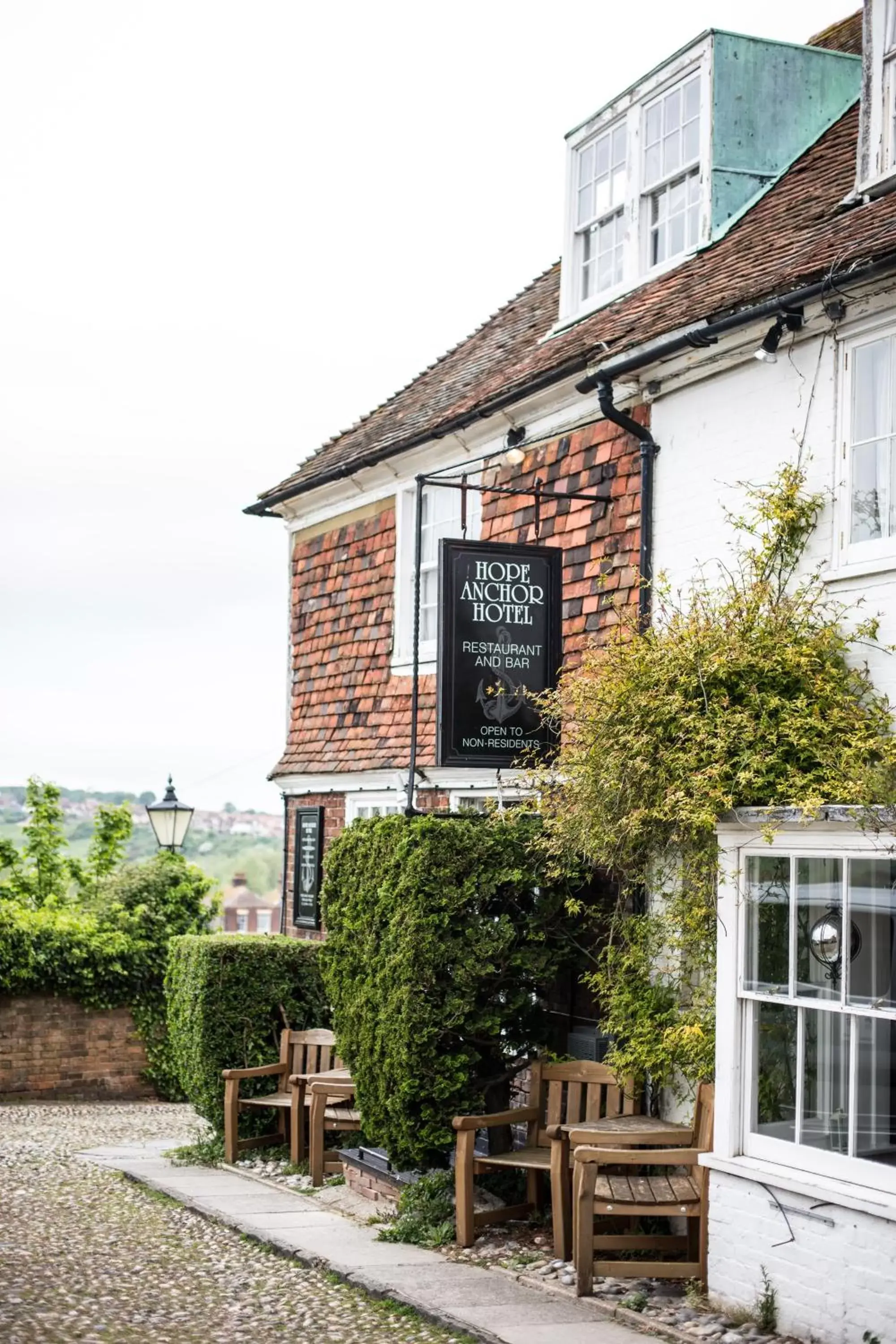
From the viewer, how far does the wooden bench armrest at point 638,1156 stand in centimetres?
770

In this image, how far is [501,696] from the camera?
9773 millimetres

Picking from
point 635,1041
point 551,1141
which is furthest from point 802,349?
point 551,1141

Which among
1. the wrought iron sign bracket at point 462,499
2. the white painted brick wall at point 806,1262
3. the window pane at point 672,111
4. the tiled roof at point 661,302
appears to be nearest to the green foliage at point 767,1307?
the white painted brick wall at point 806,1262

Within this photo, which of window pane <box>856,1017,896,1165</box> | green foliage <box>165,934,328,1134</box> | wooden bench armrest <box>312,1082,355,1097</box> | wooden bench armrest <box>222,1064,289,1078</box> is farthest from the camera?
green foliage <box>165,934,328,1134</box>

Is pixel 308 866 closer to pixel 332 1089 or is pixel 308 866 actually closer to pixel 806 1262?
pixel 332 1089

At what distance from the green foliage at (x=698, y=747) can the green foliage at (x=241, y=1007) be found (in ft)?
13.5

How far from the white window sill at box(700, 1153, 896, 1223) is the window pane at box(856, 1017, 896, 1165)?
0.10m

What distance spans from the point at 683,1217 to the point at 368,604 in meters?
6.77

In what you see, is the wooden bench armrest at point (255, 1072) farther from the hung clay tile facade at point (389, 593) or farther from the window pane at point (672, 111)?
the window pane at point (672, 111)

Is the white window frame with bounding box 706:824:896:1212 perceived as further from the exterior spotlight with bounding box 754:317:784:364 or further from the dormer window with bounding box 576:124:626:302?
the dormer window with bounding box 576:124:626:302

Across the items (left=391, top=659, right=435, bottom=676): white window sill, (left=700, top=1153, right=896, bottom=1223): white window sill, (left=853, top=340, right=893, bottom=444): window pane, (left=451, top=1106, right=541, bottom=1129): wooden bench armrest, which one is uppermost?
(left=853, top=340, right=893, bottom=444): window pane

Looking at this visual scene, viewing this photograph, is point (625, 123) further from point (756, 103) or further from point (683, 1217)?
point (683, 1217)

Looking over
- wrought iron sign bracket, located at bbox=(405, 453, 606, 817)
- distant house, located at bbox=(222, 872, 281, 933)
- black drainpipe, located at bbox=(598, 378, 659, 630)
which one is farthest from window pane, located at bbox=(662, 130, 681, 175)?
distant house, located at bbox=(222, 872, 281, 933)

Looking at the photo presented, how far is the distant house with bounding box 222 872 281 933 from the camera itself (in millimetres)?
38812
